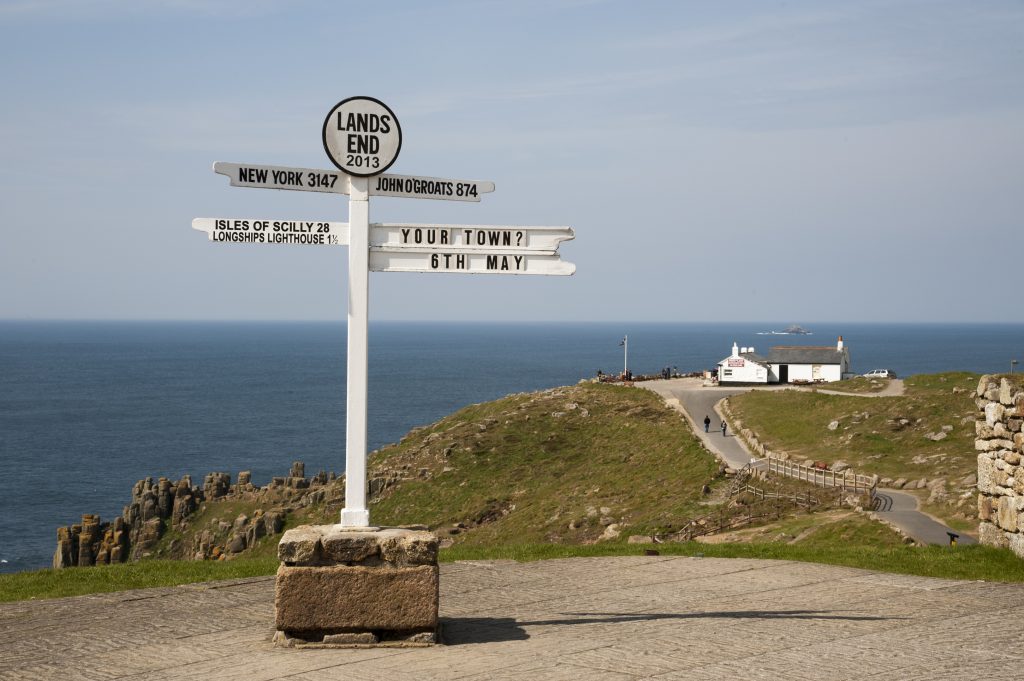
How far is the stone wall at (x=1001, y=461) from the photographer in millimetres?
14102

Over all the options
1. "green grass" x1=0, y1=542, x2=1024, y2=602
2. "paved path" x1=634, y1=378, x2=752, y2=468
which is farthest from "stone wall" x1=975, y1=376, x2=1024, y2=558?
"paved path" x1=634, y1=378, x2=752, y2=468

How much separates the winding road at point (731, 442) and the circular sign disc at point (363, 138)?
18.2m

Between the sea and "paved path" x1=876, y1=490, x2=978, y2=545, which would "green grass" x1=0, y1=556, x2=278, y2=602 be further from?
the sea

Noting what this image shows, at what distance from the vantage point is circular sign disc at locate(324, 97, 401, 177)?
9.59m

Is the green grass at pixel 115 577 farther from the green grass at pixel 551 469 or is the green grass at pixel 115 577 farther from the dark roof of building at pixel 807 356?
the dark roof of building at pixel 807 356

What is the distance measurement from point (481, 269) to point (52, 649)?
514cm

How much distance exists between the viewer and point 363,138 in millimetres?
9703

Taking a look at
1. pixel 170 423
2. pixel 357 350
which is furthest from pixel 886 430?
pixel 170 423

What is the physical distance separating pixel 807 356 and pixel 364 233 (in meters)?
68.4

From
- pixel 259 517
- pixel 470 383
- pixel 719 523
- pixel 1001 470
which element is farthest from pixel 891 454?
pixel 470 383

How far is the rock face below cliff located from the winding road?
18.1 meters

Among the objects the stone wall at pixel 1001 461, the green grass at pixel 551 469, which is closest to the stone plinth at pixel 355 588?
the stone wall at pixel 1001 461

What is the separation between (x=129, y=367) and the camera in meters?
198

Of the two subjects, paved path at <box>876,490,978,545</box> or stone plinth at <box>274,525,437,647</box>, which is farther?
paved path at <box>876,490,978,545</box>
